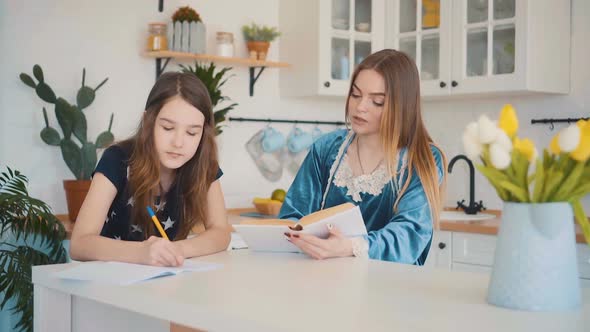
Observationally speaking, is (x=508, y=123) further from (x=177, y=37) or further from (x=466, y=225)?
(x=177, y=37)

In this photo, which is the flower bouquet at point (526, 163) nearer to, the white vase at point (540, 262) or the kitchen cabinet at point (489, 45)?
the white vase at point (540, 262)

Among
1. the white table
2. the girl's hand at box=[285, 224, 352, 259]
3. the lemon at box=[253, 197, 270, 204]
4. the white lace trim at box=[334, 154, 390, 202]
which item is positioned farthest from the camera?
the lemon at box=[253, 197, 270, 204]

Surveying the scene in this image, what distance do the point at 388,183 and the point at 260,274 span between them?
0.72 metres

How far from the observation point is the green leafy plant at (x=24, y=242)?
114 inches

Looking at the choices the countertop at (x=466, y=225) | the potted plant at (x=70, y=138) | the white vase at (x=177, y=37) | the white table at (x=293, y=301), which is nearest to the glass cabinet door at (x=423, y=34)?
the countertop at (x=466, y=225)

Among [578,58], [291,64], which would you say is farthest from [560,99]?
[291,64]

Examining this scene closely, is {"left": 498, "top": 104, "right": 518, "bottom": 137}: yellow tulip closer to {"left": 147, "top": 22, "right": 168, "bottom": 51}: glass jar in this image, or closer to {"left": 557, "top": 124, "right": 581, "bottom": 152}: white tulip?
{"left": 557, "top": 124, "right": 581, "bottom": 152}: white tulip

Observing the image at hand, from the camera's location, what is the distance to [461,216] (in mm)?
3977

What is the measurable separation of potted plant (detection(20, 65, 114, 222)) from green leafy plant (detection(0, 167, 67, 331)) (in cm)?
31

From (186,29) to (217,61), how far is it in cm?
34

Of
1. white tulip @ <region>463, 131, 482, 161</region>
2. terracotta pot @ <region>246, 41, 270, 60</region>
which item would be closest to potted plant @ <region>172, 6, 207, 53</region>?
terracotta pot @ <region>246, 41, 270, 60</region>

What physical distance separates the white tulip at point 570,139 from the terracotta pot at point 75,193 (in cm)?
249

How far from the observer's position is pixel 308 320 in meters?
1.25

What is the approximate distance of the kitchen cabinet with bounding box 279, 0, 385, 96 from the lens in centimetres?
416
